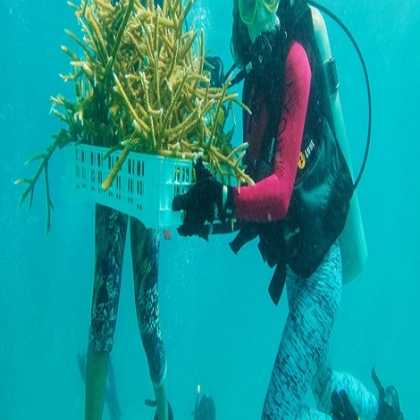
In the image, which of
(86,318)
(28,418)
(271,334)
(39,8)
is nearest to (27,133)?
(39,8)

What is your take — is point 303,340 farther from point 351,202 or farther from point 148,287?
point 148,287

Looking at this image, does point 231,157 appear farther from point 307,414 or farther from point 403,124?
point 403,124

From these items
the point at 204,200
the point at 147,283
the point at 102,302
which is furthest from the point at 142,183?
the point at 147,283

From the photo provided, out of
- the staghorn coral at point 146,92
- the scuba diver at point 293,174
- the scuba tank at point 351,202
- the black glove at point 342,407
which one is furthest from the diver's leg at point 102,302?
the black glove at point 342,407

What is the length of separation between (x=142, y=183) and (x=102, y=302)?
1.18m

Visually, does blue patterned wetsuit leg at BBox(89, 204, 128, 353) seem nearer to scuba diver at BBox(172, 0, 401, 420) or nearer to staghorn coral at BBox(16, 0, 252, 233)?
staghorn coral at BBox(16, 0, 252, 233)

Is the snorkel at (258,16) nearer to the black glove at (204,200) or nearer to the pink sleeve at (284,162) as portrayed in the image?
the pink sleeve at (284,162)

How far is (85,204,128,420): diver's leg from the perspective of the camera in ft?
11.2

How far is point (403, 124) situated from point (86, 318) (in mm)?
26002

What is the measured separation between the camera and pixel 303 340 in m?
3.18

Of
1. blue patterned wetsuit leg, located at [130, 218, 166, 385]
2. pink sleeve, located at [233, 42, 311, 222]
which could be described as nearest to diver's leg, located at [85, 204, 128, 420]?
blue patterned wetsuit leg, located at [130, 218, 166, 385]

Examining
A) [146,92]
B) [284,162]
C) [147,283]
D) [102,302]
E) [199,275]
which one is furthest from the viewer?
[199,275]

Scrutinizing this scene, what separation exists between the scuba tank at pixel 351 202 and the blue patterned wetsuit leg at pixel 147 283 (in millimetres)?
1358

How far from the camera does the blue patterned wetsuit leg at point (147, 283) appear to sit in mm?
3684
